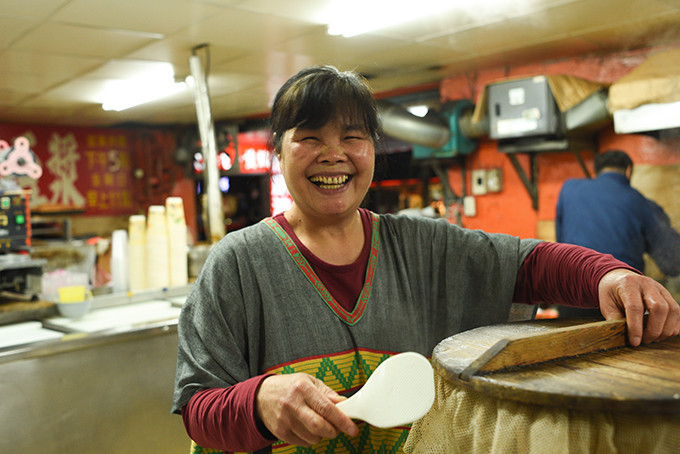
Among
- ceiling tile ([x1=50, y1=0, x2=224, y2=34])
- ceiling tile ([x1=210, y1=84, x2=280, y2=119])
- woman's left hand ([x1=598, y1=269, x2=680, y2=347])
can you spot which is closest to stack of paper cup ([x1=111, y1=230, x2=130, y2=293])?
ceiling tile ([x1=50, y1=0, x2=224, y2=34])

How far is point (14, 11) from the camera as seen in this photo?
3389 mm

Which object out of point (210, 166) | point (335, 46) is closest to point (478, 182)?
point (335, 46)

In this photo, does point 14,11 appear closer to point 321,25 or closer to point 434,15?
point 321,25

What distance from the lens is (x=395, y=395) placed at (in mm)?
861

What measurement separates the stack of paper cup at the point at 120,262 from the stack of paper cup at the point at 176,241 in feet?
0.84

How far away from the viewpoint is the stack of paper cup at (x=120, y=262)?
115 inches

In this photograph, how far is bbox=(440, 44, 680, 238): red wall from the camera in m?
4.39

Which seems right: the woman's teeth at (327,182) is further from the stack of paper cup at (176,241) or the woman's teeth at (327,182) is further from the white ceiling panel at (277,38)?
the white ceiling panel at (277,38)

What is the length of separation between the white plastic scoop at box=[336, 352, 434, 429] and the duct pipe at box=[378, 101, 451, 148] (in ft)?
14.7

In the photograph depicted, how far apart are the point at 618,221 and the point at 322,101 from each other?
2823 millimetres

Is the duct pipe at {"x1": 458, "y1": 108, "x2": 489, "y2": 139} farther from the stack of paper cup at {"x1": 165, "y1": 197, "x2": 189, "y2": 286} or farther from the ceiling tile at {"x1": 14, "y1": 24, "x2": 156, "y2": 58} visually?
the stack of paper cup at {"x1": 165, "y1": 197, "x2": 189, "y2": 286}

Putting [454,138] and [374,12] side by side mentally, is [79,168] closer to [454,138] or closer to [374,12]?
[454,138]

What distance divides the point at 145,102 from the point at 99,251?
2023 millimetres

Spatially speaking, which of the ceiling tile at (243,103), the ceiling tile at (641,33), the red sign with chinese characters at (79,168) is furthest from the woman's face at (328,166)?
the red sign with chinese characters at (79,168)
